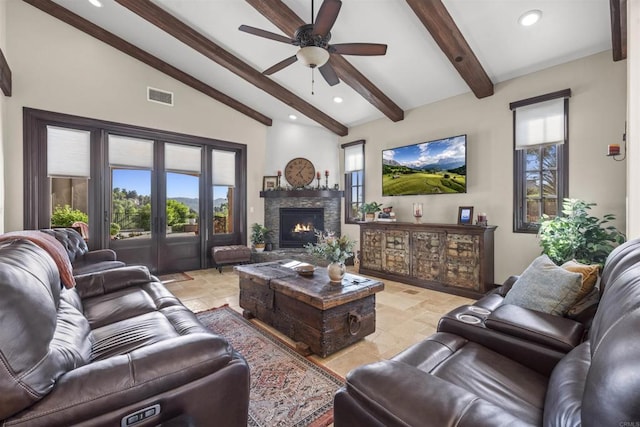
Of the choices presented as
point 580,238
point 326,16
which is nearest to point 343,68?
point 326,16

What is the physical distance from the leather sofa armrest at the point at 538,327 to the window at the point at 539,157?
277 cm

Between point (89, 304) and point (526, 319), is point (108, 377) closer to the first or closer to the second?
point (89, 304)

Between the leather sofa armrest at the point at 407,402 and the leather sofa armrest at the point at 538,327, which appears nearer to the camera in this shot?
the leather sofa armrest at the point at 407,402

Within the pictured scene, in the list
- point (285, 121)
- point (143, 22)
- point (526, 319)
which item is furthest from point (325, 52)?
point (285, 121)

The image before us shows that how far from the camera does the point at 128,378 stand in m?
1.00

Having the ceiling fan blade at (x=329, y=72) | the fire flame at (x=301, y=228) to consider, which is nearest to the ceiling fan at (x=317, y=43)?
the ceiling fan blade at (x=329, y=72)

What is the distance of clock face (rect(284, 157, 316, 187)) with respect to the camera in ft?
20.7

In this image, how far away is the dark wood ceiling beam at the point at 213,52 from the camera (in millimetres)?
3646

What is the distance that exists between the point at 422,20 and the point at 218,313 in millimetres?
3915

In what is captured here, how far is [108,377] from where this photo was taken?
38.9 inches

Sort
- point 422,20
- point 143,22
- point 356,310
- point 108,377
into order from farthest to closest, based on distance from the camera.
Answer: point 143,22 < point 422,20 < point 356,310 < point 108,377

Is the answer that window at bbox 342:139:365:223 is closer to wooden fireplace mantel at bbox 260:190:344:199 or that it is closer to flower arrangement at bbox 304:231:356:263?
wooden fireplace mantel at bbox 260:190:344:199

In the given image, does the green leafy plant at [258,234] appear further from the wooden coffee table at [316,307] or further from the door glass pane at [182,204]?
the wooden coffee table at [316,307]

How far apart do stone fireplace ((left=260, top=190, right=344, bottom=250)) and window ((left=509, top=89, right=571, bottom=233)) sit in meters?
3.27
